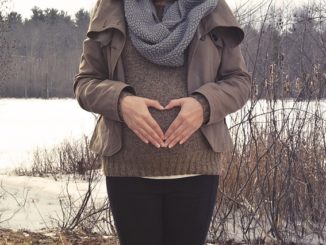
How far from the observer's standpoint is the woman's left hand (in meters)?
1.37

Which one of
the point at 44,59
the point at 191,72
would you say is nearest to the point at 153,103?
the point at 191,72

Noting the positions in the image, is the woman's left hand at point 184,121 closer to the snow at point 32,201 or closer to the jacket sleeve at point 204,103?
the jacket sleeve at point 204,103

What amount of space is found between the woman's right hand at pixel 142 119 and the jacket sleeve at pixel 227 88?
0.16 m

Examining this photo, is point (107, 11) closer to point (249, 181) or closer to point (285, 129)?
point (285, 129)

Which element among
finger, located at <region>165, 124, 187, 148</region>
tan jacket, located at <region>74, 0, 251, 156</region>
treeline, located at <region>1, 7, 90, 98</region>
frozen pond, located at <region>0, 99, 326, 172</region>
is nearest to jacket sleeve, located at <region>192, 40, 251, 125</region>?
tan jacket, located at <region>74, 0, 251, 156</region>

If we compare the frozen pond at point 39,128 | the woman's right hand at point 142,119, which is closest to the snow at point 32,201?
the frozen pond at point 39,128

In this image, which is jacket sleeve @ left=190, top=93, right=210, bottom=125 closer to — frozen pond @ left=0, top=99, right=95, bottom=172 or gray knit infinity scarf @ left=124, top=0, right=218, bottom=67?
gray knit infinity scarf @ left=124, top=0, right=218, bottom=67

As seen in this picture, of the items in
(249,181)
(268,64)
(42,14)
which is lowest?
(249,181)

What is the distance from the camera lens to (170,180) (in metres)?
1.47

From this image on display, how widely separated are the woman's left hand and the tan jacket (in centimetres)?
5

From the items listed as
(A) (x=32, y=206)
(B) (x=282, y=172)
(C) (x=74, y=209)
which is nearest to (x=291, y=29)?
(B) (x=282, y=172)

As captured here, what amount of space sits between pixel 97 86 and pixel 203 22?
39cm

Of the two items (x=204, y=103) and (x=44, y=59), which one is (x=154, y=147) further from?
(x=44, y=59)

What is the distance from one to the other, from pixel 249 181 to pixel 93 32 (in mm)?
2722
